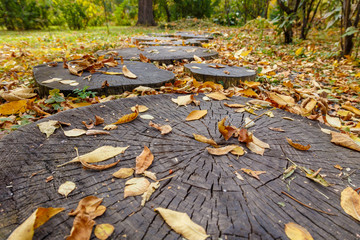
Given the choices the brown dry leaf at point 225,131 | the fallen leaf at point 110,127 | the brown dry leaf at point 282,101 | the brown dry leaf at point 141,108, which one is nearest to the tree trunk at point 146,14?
the brown dry leaf at point 282,101

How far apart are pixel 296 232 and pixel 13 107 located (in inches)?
78.3

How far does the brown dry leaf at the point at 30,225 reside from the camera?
24.9 inches

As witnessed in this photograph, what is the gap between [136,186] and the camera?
2.76 ft

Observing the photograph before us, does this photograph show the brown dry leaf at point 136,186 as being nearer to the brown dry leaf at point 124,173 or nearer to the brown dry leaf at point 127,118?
the brown dry leaf at point 124,173

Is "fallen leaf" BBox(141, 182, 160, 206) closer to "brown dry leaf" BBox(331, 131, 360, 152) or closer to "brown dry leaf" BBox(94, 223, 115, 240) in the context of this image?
"brown dry leaf" BBox(94, 223, 115, 240)

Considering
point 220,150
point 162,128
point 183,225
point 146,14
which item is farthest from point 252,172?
point 146,14

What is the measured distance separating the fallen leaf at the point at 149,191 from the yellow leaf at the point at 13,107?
147 cm

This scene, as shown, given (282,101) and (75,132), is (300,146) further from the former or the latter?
(75,132)

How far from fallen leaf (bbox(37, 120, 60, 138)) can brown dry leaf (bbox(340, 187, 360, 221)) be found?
134 cm

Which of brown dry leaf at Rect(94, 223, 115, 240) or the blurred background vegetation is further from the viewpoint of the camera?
the blurred background vegetation

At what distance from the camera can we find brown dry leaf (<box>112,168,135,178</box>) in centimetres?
90

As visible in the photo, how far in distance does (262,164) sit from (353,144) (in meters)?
0.58

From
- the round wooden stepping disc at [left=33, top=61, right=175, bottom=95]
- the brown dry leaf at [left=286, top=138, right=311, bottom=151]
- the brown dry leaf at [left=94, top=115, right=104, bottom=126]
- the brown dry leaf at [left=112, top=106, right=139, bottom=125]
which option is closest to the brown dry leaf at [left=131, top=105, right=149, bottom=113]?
the brown dry leaf at [left=112, top=106, right=139, bottom=125]

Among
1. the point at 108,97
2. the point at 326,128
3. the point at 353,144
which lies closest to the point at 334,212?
the point at 353,144
